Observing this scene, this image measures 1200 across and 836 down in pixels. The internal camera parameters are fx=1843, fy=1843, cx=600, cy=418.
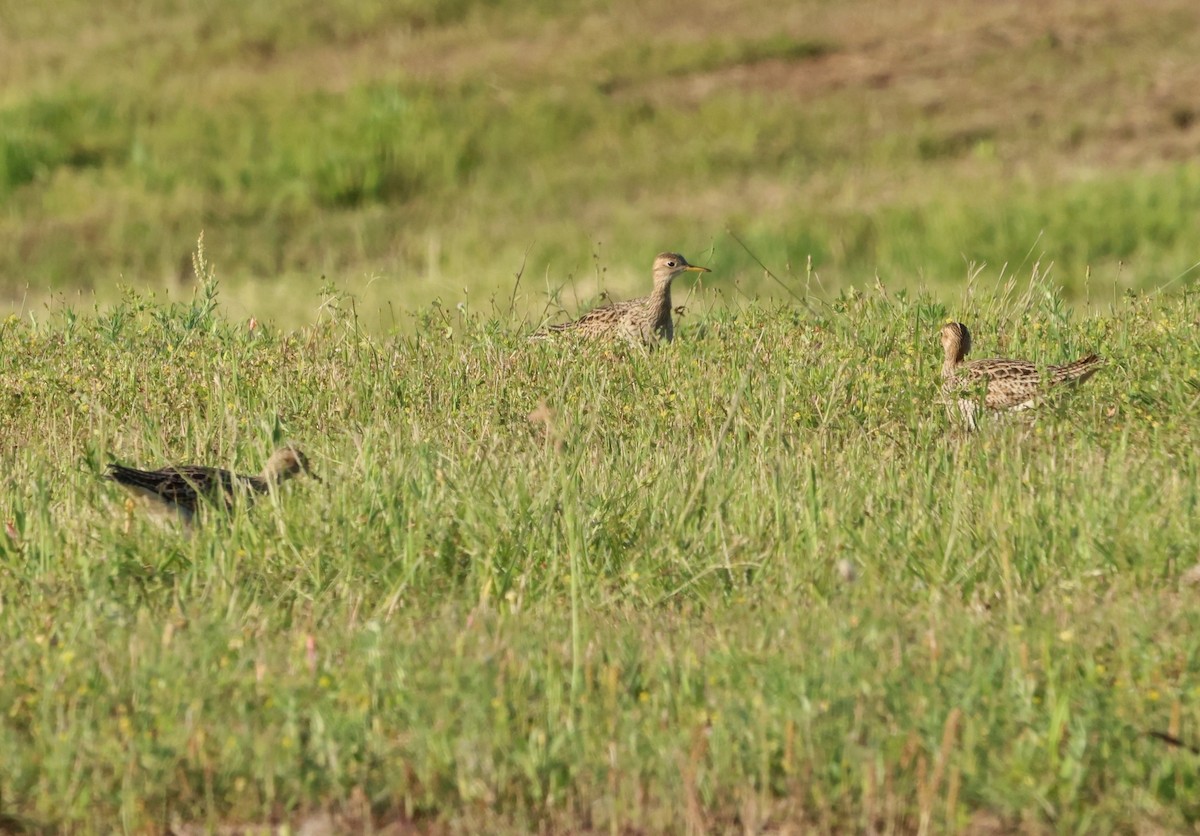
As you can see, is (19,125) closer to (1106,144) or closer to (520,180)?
(520,180)

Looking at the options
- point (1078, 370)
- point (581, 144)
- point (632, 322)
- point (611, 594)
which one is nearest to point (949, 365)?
point (1078, 370)

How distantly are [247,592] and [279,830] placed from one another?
1.37 m

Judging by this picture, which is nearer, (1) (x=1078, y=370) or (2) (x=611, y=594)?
(2) (x=611, y=594)

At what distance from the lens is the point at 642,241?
1741 cm

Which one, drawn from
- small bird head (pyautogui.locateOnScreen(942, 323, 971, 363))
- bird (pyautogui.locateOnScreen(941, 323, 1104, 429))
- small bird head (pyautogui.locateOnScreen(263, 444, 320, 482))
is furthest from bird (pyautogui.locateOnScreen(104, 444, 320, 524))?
small bird head (pyautogui.locateOnScreen(942, 323, 971, 363))

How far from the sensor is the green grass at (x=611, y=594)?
440 cm

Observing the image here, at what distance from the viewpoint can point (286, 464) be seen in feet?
22.0

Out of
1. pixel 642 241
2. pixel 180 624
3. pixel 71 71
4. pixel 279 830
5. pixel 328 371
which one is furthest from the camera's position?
pixel 71 71

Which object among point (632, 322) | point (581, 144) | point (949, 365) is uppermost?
point (949, 365)

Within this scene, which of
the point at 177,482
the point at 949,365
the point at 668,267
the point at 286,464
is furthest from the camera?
the point at 668,267

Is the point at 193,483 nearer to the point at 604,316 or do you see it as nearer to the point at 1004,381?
the point at 1004,381

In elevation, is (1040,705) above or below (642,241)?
above

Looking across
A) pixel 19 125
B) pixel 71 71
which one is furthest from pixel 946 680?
pixel 71 71

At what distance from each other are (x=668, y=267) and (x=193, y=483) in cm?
581
